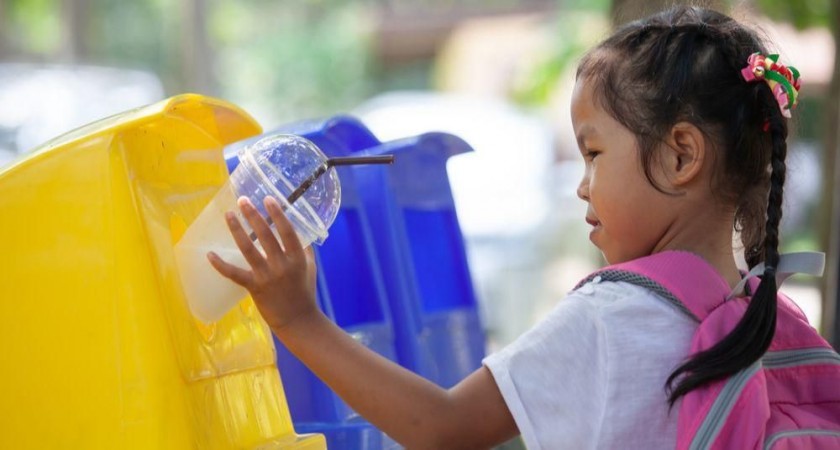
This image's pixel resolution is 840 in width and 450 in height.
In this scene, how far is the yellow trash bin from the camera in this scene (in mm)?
1523

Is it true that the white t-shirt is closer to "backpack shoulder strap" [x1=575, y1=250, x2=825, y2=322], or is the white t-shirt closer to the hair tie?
"backpack shoulder strap" [x1=575, y1=250, x2=825, y2=322]

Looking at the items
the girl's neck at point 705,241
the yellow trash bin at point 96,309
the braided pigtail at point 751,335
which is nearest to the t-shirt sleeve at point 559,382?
the braided pigtail at point 751,335

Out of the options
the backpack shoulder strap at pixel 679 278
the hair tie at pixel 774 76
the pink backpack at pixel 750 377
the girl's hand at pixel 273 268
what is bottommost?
the pink backpack at pixel 750 377

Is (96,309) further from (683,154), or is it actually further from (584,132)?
(683,154)

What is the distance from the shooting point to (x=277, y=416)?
1763 mm

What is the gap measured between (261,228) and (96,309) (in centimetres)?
27

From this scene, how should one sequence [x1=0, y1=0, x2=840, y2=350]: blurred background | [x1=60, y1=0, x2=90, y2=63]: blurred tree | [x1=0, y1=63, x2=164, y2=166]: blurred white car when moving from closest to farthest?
[x1=0, y1=0, x2=840, y2=350]: blurred background → [x1=0, y1=63, x2=164, y2=166]: blurred white car → [x1=60, y1=0, x2=90, y2=63]: blurred tree

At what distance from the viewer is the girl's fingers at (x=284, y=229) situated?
1.46m

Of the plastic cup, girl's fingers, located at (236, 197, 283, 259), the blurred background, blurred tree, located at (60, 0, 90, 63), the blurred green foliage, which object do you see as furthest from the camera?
blurred tree, located at (60, 0, 90, 63)

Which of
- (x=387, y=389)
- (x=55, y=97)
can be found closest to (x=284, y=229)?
(x=387, y=389)

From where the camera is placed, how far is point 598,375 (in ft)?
5.04

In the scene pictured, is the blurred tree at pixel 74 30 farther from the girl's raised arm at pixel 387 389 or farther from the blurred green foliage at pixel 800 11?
the girl's raised arm at pixel 387 389

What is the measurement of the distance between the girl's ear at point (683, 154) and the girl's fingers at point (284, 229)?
565 mm

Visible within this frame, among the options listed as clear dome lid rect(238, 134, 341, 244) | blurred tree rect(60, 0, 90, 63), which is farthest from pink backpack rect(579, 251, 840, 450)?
blurred tree rect(60, 0, 90, 63)
